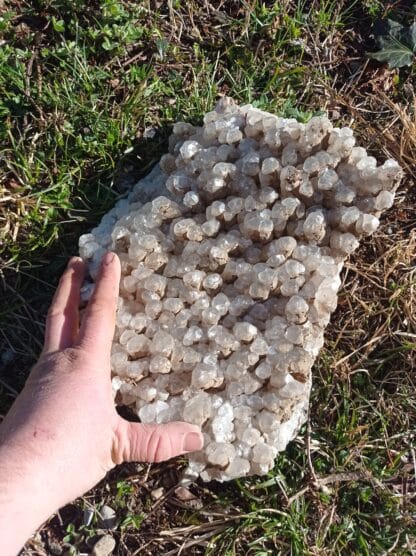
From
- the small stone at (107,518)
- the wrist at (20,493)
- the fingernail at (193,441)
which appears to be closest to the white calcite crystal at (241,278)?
the fingernail at (193,441)

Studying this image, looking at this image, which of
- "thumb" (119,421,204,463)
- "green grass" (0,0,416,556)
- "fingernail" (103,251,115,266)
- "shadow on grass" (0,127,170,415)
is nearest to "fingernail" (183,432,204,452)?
"thumb" (119,421,204,463)

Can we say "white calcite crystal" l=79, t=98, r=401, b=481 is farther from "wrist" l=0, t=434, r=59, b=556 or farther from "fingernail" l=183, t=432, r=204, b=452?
"wrist" l=0, t=434, r=59, b=556

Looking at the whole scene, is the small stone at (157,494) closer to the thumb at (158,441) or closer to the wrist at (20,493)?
the thumb at (158,441)

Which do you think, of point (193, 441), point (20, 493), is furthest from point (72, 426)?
point (193, 441)

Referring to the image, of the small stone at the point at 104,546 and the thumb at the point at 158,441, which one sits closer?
the thumb at the point at 158,441

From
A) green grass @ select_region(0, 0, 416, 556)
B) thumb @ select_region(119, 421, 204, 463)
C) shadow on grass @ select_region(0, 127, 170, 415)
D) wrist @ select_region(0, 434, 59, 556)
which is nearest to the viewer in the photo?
wrist @ select_region(0, 434, 59, 556)

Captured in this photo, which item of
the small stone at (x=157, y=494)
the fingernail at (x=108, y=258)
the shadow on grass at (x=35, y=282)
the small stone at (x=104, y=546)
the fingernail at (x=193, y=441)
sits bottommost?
the small stone at (x=104, y=546)

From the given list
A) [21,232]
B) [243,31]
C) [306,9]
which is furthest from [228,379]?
[306,9]

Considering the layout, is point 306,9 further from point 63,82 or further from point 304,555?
point 304,555
